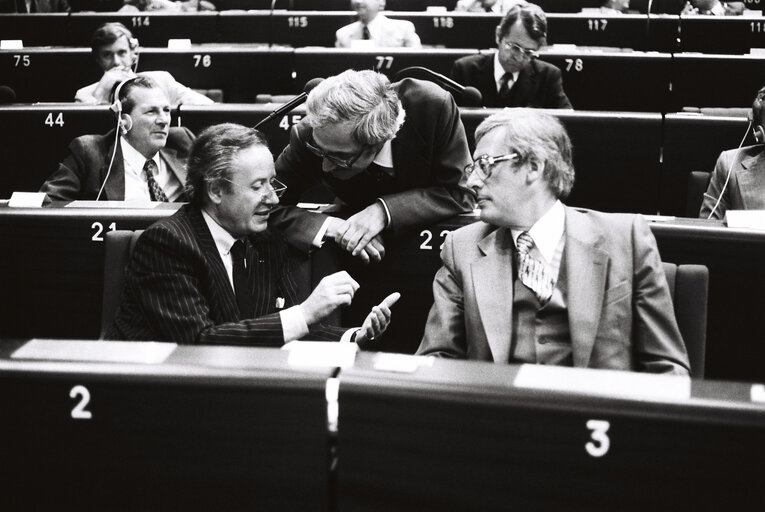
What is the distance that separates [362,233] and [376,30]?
397 cm

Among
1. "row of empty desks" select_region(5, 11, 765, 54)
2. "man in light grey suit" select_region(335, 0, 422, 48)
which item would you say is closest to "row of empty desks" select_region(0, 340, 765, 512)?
"row of empty desks" select_region(5, 11, 765, 54)

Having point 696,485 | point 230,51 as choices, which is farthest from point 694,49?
point 696,485

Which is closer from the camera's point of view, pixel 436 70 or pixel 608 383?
pixel 608 383

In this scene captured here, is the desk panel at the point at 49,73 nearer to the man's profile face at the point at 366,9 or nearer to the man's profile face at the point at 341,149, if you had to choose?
the man's profile face at the point at 366,9

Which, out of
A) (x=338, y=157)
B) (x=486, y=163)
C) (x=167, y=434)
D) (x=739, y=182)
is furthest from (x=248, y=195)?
(x=739, y=182)

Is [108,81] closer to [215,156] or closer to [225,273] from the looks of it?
[215,156]

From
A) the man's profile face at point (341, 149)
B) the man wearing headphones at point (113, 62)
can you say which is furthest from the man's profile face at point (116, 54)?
the man's profile face at point (341, 149)

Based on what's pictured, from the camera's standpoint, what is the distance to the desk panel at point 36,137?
10.6ft

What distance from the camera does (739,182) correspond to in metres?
2.65

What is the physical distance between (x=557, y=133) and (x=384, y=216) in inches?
19.6

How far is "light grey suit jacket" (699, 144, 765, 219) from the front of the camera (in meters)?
2.64

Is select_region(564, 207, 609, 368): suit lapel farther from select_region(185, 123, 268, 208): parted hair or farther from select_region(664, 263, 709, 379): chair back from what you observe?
select_region(185, 123, 268, 208): parted hair

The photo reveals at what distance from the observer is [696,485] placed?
0.74m

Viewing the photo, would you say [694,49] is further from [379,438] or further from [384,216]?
[379,438]
